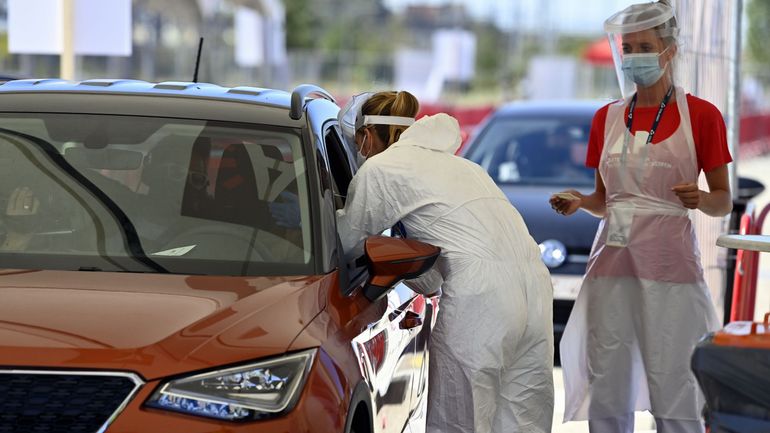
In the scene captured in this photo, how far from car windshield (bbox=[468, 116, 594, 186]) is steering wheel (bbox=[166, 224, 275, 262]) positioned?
590 cm

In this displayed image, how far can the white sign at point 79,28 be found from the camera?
9.07m

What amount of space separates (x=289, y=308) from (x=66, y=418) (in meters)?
0.73

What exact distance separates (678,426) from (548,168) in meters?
4.89

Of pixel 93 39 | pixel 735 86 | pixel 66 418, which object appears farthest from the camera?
pixel 93 39

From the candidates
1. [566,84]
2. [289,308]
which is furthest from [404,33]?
[289,308]

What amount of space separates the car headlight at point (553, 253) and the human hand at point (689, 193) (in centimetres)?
351

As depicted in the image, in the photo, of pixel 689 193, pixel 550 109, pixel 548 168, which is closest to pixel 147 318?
pixel 689 193

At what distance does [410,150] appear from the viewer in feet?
15.4

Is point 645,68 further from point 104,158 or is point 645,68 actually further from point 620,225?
point 104,158

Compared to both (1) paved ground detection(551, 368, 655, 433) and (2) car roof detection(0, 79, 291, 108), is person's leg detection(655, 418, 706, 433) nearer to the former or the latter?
(1) paved ground detection(551, 368, 655, 433)

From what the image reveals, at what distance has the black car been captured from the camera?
354 inches

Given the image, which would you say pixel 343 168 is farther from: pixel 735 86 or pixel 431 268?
pixel 735 86

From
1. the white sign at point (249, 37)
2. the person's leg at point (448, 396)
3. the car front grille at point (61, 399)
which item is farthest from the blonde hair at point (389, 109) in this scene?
the white sign at point (249, 37)

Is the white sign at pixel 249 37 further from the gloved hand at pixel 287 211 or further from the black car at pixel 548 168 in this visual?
the gloved hand at pixel 287 211
